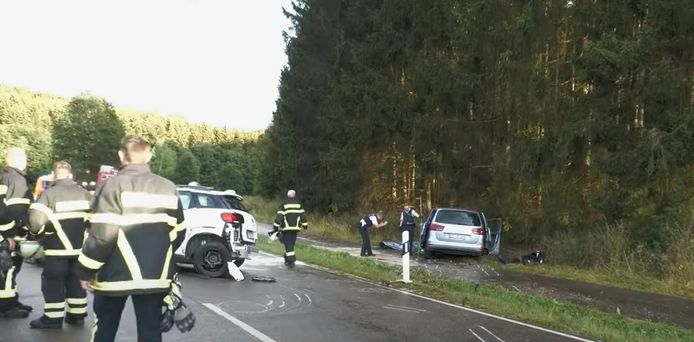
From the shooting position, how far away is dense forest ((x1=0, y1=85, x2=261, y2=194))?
89.2 metres

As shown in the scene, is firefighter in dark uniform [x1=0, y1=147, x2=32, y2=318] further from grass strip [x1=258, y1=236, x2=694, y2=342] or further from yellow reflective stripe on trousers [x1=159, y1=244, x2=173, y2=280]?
grass strip [x1=258, y1=236, x2=694, y2=342]

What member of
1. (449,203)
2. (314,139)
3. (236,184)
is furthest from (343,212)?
(236,184)

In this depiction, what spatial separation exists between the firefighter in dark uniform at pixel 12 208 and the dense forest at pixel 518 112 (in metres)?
12.4

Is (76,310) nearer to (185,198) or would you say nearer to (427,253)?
(185,198)

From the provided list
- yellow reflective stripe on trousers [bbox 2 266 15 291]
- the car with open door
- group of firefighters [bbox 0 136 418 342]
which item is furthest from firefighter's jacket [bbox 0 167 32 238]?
the car with open door

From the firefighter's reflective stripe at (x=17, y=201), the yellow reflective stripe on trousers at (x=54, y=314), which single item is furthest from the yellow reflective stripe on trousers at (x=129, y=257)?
the firefighter's reflective stripe at (x=17, y=201)

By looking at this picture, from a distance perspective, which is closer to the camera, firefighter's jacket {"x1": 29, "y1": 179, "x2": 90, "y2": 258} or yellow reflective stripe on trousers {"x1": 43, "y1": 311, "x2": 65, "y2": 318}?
firefighter's jacket {"x1": 29, "y1": 179, "x2": 90, "y2": 258}

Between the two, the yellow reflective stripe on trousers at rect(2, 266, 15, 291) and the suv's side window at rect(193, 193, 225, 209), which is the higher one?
the suv's side window at rect(193, 193, 225, 209)

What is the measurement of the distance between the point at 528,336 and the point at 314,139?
28.6 metres

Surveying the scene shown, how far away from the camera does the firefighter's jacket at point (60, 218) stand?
7145 millimetres

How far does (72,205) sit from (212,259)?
5660mm

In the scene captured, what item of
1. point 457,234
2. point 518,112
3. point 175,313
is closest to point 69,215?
point 175,313

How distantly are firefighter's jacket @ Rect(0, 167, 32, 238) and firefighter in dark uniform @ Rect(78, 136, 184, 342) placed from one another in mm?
3383

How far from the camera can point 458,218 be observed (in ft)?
64.3
